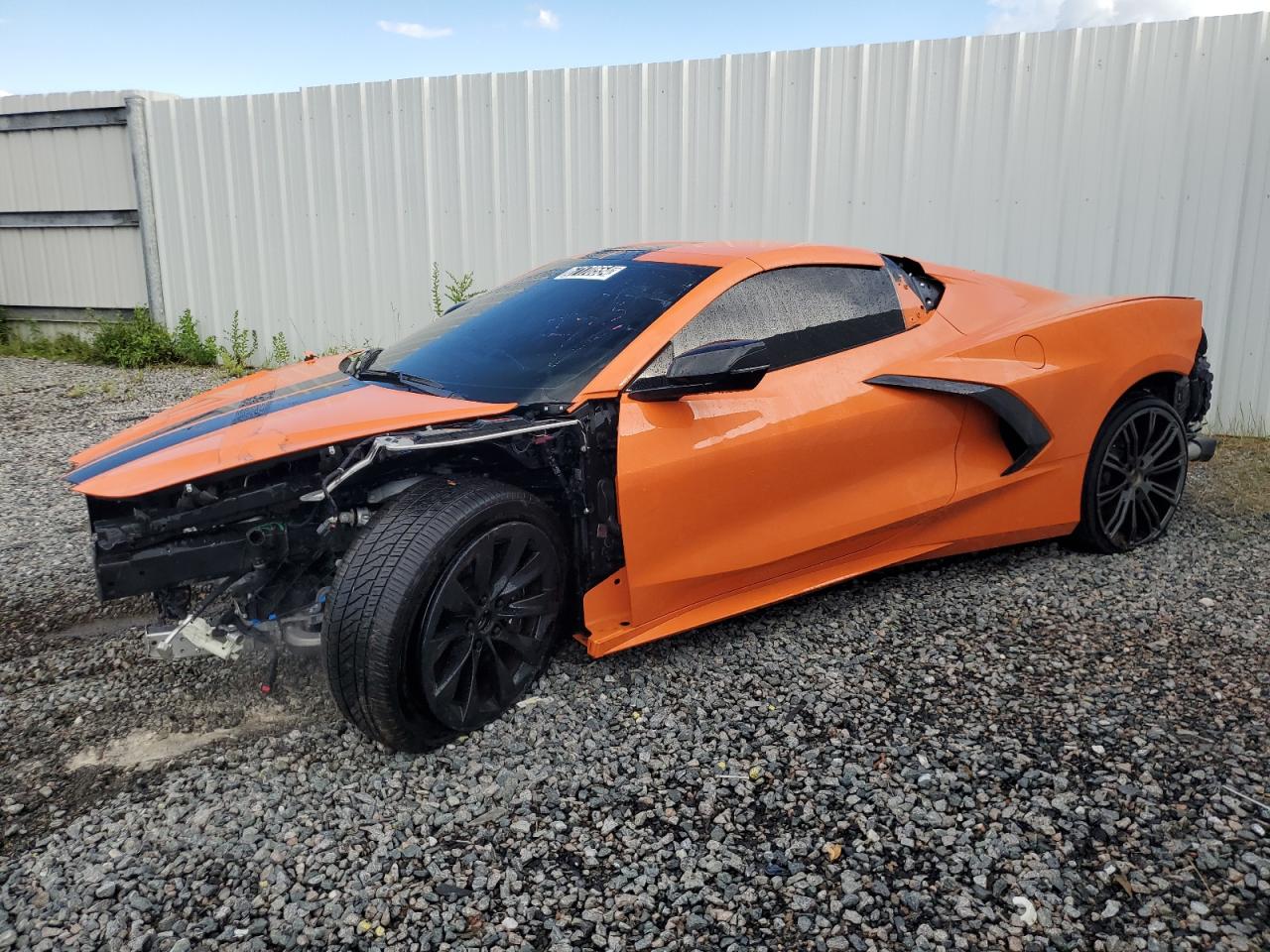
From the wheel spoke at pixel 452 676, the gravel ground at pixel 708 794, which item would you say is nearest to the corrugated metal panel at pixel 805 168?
the gravel ground at pixel 708 794

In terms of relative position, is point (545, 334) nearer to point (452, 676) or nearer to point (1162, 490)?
point (452, 676)

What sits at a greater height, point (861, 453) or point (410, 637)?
point (861, 453)

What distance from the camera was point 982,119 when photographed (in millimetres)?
6445

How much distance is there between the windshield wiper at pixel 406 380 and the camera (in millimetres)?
3049

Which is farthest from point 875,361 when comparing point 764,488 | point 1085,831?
point 1085,831

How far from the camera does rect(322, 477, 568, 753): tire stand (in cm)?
249

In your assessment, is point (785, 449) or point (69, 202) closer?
point (785, 449)

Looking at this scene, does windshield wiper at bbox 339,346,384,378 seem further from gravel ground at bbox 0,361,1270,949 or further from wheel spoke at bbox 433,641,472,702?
wheel spoke at bbox 433,641,472,702

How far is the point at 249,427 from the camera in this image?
8.94 ft

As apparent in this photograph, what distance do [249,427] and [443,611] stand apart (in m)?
0.80

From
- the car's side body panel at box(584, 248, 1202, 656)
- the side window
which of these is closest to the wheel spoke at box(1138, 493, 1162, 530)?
the car's side body panel at box(584, 248, 1202, 656)

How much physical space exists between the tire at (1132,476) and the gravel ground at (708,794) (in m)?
0.52

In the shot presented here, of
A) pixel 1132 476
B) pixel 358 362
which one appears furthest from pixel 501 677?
pixel 1132 476

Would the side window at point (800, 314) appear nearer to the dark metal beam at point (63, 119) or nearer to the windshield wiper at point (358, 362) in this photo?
the windshield wiper at point (358, 362)
